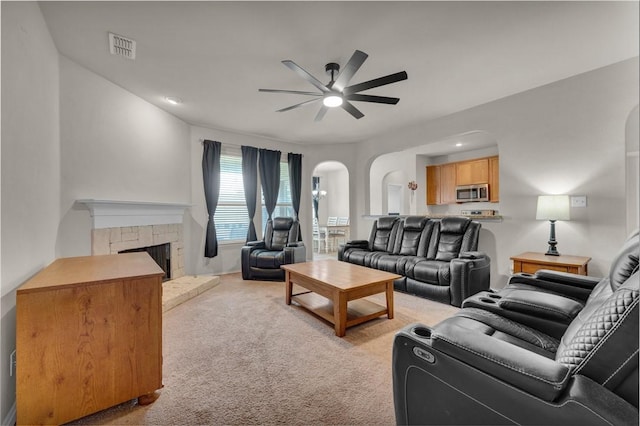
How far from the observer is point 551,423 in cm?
85

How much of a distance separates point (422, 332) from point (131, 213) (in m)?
3.68

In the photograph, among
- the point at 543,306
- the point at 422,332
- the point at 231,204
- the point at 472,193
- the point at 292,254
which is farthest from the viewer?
the point at 472,193

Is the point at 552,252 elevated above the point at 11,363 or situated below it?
above

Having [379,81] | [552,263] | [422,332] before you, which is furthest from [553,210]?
[422,332]

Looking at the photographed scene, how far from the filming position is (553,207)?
3070 millimetres

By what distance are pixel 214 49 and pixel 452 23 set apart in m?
2.08

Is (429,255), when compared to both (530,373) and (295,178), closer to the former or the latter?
(295,178)

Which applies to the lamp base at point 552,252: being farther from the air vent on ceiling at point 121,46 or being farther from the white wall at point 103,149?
the white wall at point 103,149

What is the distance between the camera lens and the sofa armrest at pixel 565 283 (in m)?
1.93

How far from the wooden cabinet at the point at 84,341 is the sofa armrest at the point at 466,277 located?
300cm

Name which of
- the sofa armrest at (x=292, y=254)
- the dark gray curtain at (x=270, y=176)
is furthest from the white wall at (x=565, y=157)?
the dark gray curtain at (x=270, y=176)

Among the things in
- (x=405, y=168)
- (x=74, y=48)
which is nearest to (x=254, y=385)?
(x=74, y=48)


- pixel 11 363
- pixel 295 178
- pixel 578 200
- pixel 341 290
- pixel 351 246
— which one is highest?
pixel 295 178

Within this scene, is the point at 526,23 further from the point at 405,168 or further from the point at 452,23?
the point at 405,168
